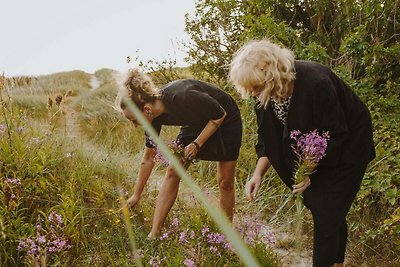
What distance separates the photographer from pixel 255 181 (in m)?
2.87

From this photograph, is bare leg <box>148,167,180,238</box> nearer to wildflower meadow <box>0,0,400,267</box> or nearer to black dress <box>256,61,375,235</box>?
wildflower meadow <box>0,0,400,267</box>

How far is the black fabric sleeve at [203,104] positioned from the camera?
3.41m

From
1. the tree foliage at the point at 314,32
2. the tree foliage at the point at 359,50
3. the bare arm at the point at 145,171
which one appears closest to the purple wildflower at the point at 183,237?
the bare arm at the point at 145,171

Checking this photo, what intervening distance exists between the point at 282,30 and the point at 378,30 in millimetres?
974

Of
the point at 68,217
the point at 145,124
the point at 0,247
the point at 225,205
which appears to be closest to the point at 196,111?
the point at 145,124

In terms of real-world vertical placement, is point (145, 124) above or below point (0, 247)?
above

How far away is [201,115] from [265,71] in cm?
106

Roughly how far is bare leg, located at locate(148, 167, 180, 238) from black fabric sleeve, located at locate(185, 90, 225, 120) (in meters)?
0.48

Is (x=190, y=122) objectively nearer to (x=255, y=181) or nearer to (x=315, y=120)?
(x=255, y=181)

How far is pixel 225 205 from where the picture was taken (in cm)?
390

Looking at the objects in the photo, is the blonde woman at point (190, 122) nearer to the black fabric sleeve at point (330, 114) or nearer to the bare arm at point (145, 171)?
the bare arm at point (145, 171)

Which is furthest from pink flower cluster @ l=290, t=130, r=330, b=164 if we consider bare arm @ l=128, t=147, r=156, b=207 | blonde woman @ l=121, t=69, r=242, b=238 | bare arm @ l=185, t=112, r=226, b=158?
bare arm @ l=128, t=147, r=156, b=207

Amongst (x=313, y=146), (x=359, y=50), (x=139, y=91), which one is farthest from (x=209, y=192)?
(x=313, y=146)

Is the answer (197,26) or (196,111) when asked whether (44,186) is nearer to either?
(196,111)
